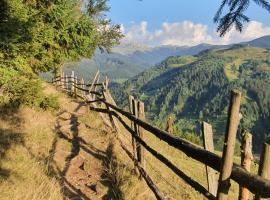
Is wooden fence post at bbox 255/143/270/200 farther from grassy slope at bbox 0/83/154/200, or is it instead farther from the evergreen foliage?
the evergreen foliage

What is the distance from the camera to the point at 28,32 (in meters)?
13.5

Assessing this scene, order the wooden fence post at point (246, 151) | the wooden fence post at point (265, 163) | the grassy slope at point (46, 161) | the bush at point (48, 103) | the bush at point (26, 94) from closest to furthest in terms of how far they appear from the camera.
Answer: the wooden fence post at point (265, 163), the wooden fence post at point (246, 151), the grassy slope at point (46, 161), the bush at point (26, 94), the bush at point (48, 103)

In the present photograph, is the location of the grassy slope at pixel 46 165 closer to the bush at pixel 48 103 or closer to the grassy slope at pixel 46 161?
the grassy slope at pixel 46 161

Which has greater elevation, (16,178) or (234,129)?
(234,129)

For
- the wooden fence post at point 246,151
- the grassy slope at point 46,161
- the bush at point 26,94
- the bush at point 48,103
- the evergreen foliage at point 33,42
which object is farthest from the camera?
the bush at point 48,103

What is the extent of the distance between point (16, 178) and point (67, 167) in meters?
1.69

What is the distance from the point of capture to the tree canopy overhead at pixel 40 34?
12.8 m

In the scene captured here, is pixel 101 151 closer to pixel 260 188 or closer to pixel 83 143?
pixel 83 143

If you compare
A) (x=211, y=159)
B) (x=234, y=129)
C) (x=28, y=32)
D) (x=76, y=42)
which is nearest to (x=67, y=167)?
(x=211, y=159)

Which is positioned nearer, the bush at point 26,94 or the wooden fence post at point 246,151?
the wooden fence post at point 246,151

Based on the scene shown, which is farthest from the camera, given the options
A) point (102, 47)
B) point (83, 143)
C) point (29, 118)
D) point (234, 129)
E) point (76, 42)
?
point (102, 47)

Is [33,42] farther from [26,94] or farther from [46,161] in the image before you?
[46,161]

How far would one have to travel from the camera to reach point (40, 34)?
1750 centimetres

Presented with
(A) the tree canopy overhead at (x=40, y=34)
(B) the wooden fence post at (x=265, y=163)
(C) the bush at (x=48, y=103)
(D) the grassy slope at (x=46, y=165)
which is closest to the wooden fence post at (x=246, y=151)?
(B) the wooden fence post at (x=265, y=163)
